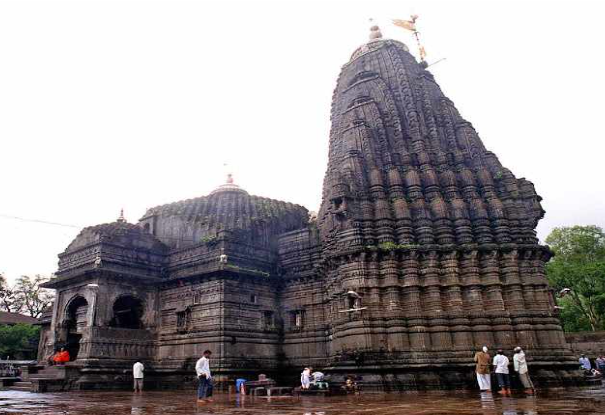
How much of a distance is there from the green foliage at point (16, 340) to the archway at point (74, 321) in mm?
Result: 24363

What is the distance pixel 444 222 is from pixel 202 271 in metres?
11.1

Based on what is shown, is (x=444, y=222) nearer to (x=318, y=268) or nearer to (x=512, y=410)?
(x=318, y=268)

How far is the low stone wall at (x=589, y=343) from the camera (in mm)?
33844

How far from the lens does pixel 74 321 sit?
79.3 ft

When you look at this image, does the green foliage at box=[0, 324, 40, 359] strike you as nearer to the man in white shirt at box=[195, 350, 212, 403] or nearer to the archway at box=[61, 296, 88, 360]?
the archway at box=[61, 296, 88, 360]

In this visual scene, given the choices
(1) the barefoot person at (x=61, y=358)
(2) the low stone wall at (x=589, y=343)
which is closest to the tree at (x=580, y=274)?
(2) the low stone wall at (x=589, y=343)

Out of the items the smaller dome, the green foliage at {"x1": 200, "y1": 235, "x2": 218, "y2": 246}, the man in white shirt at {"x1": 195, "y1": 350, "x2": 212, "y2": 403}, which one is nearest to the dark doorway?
the green foliage at {"x1": 200, "y1": 235, "x2": 218, "y2": 246}

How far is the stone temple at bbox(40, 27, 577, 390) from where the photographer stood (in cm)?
1856

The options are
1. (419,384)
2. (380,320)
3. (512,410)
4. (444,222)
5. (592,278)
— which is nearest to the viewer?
(512,410)

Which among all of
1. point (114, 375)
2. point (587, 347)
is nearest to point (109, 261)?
point (114, 375)

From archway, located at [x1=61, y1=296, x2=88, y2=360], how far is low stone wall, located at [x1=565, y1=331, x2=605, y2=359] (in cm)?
3101

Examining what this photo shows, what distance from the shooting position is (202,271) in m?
23.0

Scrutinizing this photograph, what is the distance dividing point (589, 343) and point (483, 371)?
23741mm

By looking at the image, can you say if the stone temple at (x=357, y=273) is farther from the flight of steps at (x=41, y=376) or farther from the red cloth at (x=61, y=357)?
the red cloth at (x=61, y=357)
